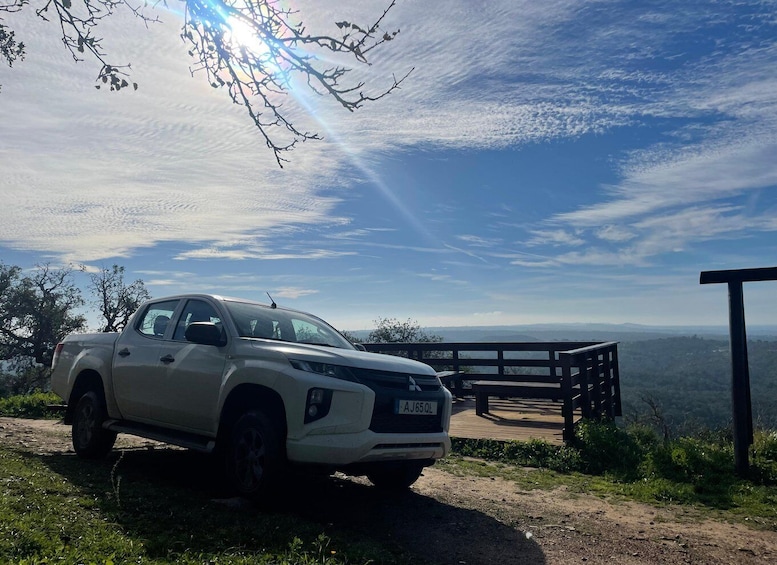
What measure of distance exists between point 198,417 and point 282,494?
4.46 feet

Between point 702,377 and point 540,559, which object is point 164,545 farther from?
point 702,377

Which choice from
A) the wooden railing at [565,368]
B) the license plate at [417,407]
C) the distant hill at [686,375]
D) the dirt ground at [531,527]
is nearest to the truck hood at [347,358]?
the license plate at [417,407]

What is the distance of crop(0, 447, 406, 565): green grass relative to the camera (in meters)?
3.95

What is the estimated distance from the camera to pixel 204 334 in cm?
592

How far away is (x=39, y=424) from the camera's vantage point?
12.1 metres

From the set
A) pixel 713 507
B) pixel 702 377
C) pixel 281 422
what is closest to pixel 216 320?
pixel 281 422

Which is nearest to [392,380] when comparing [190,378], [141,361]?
[190,378]

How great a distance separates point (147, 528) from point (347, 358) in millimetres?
1995

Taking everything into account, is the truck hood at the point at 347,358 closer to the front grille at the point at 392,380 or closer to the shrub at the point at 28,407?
the front grille at the point at 392,380

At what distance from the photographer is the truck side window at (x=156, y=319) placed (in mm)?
7074

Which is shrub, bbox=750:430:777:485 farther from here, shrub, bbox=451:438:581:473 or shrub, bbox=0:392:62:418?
shrub, bbox=0:392:62:418

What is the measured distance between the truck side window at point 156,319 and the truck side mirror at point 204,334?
115 centimetres

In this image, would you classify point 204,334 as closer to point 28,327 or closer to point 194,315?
point 194,315

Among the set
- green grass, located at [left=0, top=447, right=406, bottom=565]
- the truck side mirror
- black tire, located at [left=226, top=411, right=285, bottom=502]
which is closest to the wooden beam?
green grass, located at [left=0, top=447, right=406, bottom=565]
